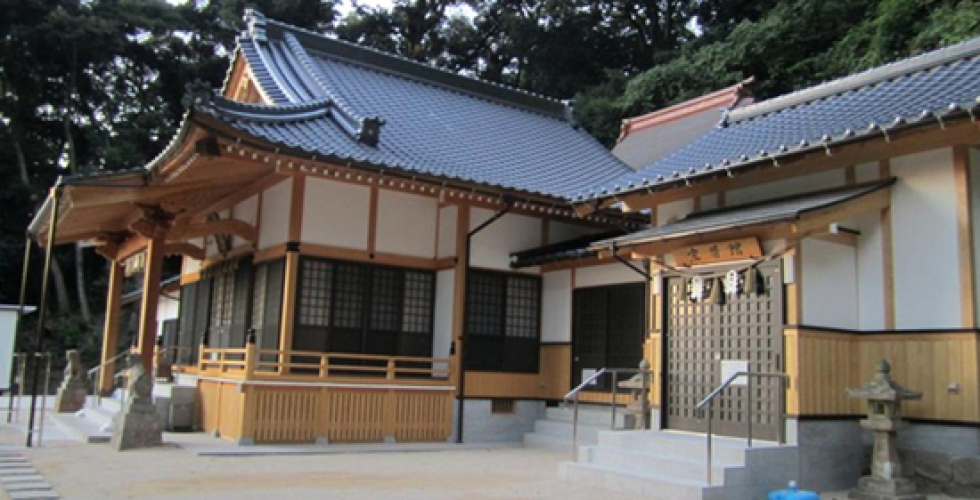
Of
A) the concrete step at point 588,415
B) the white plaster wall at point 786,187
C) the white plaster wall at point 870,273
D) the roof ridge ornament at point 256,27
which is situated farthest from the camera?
the roof ridge ornament at point 256,27

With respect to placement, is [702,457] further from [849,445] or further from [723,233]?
[723,233]

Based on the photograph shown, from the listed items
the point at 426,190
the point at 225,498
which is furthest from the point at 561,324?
the point at 225,498

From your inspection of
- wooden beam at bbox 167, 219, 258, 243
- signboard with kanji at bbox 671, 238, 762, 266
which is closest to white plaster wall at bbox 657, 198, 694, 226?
signboard with kanji at bbox 671, 238, 762, 266

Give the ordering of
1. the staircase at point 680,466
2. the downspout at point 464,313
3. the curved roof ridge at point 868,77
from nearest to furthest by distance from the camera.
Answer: the staircase at point 680,466 < the curved roof ridge at point 868,77 < the downspout at point 464,313

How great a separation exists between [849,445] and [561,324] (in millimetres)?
6401

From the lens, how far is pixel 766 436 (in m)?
8.38

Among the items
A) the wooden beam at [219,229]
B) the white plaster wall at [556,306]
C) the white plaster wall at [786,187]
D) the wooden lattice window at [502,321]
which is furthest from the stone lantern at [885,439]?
the wooden beam at [219,229]

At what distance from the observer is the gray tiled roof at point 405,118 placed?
39.5 feet

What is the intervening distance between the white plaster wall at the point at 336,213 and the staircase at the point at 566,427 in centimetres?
439

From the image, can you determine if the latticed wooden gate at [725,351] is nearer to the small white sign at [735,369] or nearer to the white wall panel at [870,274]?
the small white sign at [735,369]

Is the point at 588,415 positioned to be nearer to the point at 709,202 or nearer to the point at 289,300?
the point at 709,202

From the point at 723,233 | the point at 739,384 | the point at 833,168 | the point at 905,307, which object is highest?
the point at 833,168

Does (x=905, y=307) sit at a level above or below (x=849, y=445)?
above

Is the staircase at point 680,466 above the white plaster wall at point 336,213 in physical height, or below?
below
